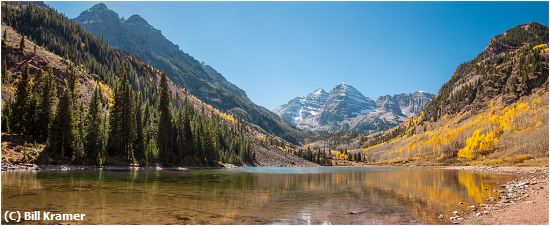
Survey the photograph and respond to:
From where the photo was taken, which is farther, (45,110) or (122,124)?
(122,124)

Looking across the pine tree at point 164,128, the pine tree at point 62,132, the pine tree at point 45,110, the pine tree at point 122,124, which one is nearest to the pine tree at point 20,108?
the pine tree at point 45,110

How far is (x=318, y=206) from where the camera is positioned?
3372cm

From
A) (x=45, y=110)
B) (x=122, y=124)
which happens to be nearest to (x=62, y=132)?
(x=45, y=110)

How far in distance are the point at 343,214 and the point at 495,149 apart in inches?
8063

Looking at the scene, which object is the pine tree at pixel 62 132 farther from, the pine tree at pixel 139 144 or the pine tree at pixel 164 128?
the pine tree at pixel 164 128

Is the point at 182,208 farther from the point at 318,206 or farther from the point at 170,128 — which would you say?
the point at 170,128

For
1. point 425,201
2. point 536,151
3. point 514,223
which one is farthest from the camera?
point 536,151

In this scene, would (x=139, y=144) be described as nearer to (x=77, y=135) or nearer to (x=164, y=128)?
(x=164, y=128)

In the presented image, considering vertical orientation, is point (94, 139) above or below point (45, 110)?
below

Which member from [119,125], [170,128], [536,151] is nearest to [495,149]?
[536,151]

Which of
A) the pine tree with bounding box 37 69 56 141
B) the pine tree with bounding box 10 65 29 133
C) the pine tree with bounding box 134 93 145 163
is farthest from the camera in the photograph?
the pine tree with bounding box 134 93 145 163

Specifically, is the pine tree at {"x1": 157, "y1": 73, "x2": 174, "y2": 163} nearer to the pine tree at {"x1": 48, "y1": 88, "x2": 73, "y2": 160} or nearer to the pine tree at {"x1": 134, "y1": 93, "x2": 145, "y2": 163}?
the pine tree at {"x1": 134, "y1": 93, "x2": 145, "y2": 163}

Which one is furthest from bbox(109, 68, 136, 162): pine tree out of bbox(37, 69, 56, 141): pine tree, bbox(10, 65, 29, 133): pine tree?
bbox(10, 65, 29, 133): pine tree

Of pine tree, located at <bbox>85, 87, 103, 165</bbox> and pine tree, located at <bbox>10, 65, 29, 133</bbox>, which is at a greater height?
pine tree, located at <bbox>10, 65, 29, 133</bbox>
